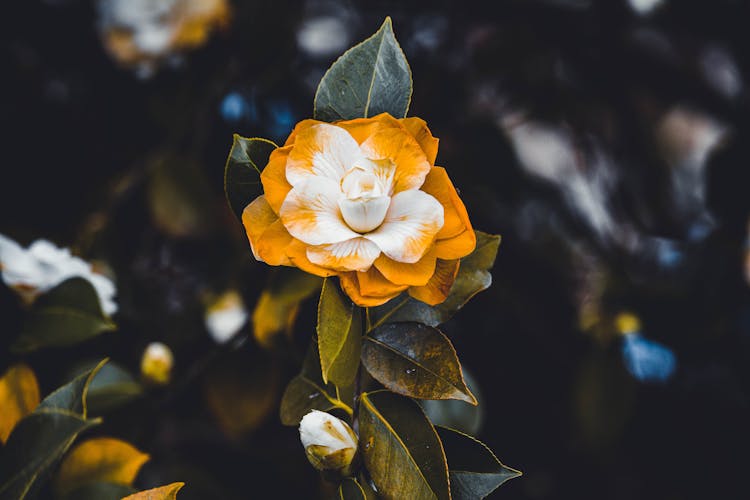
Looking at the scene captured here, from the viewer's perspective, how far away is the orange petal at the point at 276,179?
44 centimetres

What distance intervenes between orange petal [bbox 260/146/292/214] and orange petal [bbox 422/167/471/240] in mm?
98

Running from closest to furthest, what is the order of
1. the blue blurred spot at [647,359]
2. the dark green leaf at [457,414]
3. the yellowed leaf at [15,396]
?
the yellowed leaf at [15,396], the dark green leaf at [457,414], the blue blurred spot at [647,359]

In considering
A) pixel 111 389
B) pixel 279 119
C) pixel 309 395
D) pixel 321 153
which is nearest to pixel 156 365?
pixel 111 389

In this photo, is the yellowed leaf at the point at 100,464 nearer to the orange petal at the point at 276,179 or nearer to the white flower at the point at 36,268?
→ the white flower at the point at 36,268

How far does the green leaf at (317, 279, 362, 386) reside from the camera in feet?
1.35

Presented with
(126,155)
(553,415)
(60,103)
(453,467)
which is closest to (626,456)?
(553,415)

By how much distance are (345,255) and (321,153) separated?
7 centimetres

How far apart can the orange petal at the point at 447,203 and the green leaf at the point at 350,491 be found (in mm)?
183

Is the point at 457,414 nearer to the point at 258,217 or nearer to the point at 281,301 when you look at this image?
the point at 281,301

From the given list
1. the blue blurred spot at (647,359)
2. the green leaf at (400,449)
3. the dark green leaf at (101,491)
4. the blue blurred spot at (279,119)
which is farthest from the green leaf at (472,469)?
the blue blurred spot at (279,119)

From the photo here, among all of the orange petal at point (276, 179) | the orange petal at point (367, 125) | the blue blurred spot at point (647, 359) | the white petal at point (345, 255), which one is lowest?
the blue blurred spot at point (647, 359)

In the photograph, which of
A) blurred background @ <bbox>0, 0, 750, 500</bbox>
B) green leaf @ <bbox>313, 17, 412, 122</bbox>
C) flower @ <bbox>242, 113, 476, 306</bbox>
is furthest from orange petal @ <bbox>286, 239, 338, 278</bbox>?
blurred background @ <bbox>0, 0, 750, 500</bbox>

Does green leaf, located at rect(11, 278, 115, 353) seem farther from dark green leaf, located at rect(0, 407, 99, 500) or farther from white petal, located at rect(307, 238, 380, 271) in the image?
white petal, located at rect(307, 238, 380, 271)

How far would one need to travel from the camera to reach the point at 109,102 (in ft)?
3.59
